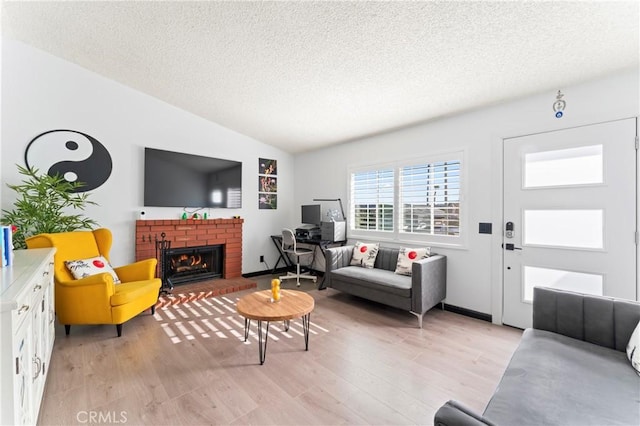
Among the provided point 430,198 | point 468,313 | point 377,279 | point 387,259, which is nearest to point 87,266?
point 377,279

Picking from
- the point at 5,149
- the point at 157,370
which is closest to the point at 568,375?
the point at 157,370

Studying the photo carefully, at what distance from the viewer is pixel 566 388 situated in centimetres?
129

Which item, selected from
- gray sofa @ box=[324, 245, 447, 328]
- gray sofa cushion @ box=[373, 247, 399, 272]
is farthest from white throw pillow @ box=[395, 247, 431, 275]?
gray sofa cushion @ box=[373, 247, 399, 272]

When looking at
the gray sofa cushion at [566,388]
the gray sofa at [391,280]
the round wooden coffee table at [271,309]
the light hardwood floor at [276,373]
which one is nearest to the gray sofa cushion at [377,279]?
the gray sofa at [391,280]

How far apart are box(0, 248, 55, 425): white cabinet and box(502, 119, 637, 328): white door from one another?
12.5 feet

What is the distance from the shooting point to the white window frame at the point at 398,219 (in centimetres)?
337

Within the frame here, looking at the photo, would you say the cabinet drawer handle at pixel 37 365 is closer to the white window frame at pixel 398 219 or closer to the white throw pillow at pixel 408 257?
the white throw pillow at pixel 408 257

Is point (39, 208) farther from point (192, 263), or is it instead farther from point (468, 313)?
point (468, 313)

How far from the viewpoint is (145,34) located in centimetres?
270

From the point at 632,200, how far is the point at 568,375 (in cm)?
190

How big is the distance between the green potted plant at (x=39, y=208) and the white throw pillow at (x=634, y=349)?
15.9ft

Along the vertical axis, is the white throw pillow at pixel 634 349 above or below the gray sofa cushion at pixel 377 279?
above

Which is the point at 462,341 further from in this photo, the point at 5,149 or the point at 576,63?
the point at 5,149

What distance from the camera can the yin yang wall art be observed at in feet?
10.9
